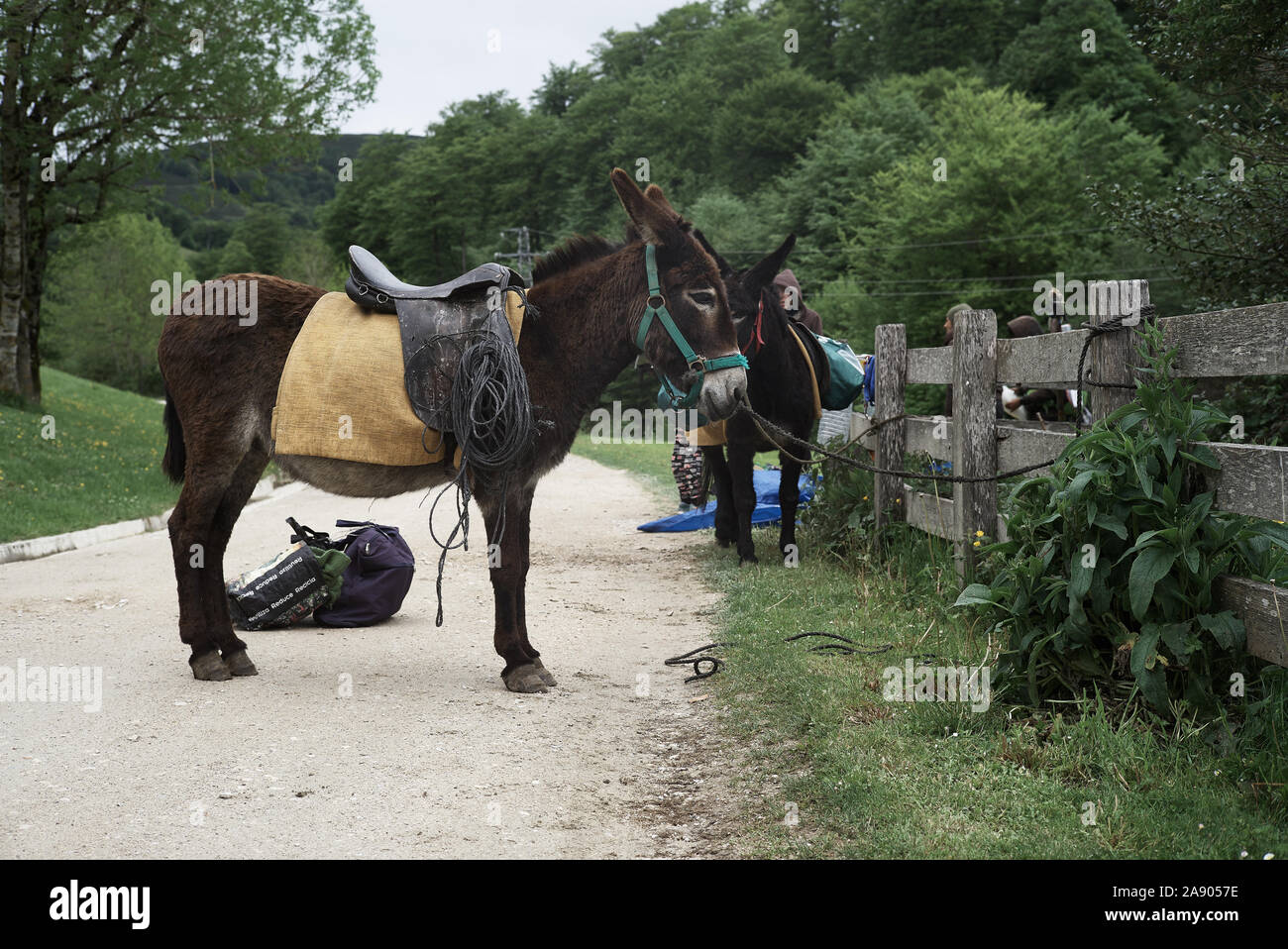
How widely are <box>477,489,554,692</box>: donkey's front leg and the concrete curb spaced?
206 inches

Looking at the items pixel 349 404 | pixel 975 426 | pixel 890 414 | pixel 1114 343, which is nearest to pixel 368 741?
pixel 349 404

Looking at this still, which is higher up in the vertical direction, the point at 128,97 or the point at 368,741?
the point at 128,97

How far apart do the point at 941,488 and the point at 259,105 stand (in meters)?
18.8

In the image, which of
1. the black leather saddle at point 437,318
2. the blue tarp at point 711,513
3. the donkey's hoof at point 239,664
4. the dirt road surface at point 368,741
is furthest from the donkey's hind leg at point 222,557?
the blue tarp at point 711,513

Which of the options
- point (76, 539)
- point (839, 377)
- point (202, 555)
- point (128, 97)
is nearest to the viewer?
point (202, 555)

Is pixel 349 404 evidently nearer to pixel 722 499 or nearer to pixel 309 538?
pixel 309 538

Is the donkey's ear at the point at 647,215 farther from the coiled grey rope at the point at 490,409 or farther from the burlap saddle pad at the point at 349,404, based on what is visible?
the burlap saddle pad at the point at 349,404

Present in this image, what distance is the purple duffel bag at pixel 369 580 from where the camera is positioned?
7391mm

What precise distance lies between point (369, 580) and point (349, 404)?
7.37 ft

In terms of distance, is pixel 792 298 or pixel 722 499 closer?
pixel 722 499

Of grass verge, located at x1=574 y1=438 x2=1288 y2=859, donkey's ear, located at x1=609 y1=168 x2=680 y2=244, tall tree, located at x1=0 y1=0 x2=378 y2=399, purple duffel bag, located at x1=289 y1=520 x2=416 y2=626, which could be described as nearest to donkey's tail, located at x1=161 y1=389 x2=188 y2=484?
purple duffel bag, located at x1=289 y1=520 x2=416 y2=626

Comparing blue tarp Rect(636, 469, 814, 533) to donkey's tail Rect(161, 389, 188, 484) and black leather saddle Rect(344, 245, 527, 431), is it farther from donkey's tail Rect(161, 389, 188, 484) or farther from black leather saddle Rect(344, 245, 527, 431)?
donkey's tail Rect(161, 389, 188, 484)

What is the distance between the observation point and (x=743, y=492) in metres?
9.43

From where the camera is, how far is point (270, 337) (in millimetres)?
5832
